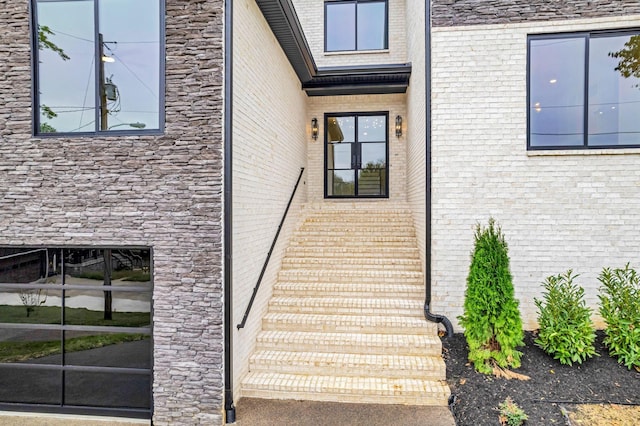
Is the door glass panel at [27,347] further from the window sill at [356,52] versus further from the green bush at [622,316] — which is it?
the window sill at [356,52]

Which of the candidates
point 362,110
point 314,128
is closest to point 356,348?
point 314,128

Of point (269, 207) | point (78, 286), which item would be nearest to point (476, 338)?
A: point (269, 207)

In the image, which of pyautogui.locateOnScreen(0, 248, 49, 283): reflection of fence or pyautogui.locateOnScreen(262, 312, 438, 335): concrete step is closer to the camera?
pyautogui.locateOnScreen(0, 248, 49, 283): reflection of fence

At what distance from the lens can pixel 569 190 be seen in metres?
5.22

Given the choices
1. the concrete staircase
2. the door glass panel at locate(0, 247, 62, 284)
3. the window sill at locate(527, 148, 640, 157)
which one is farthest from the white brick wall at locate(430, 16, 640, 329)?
the door glass panel at locate(0, 247, 62, 284)

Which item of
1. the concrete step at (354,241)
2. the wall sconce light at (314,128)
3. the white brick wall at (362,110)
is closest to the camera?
the concrete step at (354,241)

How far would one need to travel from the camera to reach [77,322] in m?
4.35

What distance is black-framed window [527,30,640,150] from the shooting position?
5207 millimetres

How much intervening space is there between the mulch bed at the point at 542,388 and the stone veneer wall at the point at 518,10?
473 centimetres

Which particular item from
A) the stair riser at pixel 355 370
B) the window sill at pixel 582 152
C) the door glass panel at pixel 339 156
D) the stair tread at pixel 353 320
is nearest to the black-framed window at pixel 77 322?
the stair riser at pixel 355 370

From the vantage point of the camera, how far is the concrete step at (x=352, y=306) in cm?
539

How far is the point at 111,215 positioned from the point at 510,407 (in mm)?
4873

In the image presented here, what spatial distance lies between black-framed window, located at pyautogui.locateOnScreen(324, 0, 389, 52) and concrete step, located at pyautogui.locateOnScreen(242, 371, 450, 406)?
840 cm

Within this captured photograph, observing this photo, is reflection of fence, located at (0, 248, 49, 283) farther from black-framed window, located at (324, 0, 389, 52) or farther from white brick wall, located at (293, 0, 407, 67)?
black-framed window, located at (324, 0, 389, 52)
